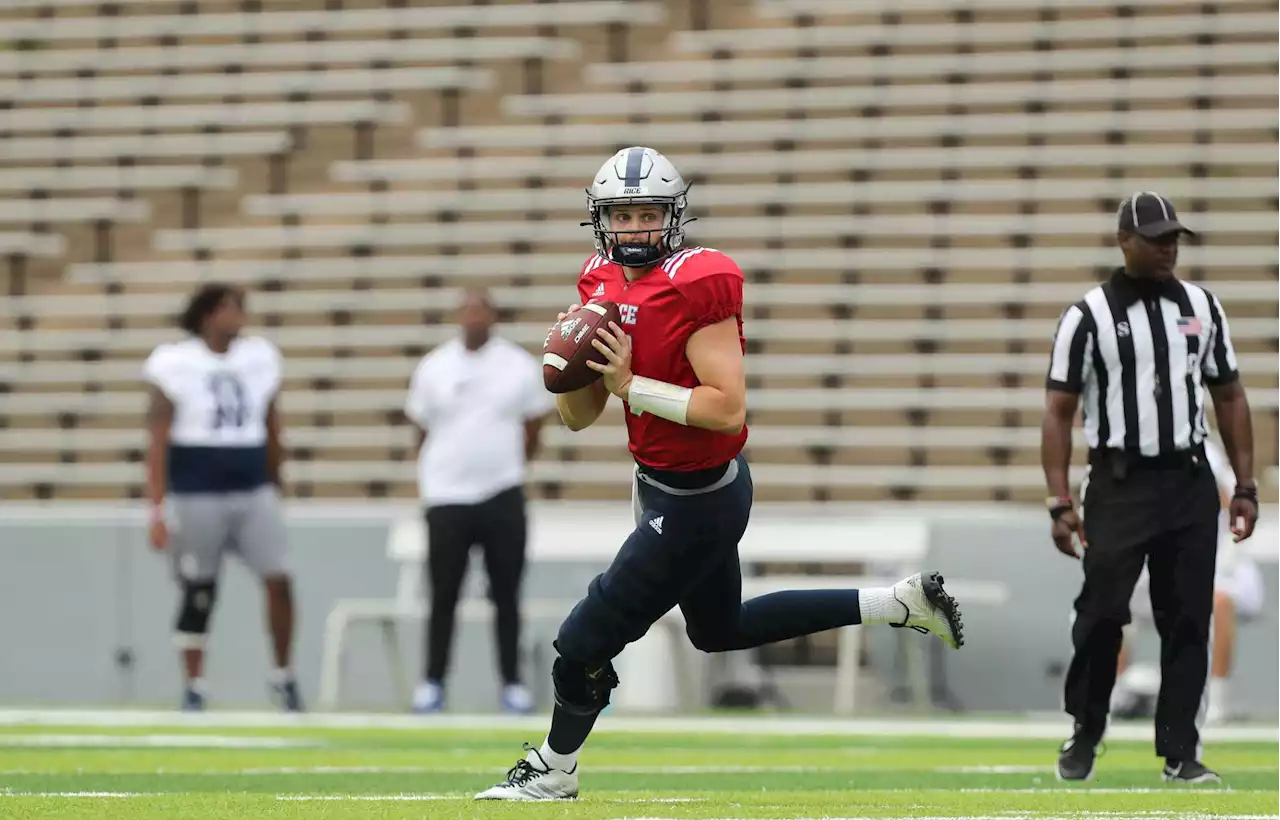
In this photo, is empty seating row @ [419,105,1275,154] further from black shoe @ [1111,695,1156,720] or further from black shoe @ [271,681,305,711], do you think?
black shoe @ [271,681,305,711]

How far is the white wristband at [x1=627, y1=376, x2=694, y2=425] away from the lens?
4535 mm

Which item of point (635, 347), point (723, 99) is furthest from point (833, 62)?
point (635, 347)

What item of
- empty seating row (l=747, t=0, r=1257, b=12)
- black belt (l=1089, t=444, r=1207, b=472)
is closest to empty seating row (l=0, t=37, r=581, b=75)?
empty seating row (l=747, t=0, r=1257, b=12)

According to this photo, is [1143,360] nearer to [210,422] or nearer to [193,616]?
[210,422]

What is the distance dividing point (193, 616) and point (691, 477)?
4.85 metres

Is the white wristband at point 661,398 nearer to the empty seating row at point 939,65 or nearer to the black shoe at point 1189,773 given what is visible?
the black shoe at point 1189,773

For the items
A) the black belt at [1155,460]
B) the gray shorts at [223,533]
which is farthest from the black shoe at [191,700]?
the black belt at [1155,460]

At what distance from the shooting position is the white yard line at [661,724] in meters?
8.16

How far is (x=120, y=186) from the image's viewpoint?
47.9 ft

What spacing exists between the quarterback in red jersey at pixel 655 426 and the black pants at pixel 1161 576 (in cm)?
129

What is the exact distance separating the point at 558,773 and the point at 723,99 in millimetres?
9423

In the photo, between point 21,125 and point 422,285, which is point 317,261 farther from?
point 21,125

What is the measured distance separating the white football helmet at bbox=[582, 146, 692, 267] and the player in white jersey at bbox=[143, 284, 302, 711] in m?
4.69

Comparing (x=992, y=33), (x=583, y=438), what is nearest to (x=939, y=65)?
(x=992, y=33)
